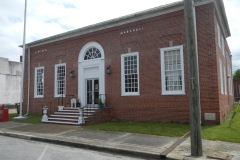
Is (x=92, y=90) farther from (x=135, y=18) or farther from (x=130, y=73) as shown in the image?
(x=135, y=18)

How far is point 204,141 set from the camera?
796 cm

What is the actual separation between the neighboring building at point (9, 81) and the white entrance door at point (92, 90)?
20.2 m

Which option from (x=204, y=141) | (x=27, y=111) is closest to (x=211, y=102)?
Result: (x=204, y=141)

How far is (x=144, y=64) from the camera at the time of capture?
1373 centimetres

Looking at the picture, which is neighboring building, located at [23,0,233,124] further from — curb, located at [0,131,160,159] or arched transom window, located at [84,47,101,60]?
curb, located at [0,131,160,159]

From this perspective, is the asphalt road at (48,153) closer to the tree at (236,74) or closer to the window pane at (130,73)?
the window pane at (130,73)

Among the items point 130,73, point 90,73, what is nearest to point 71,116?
point 90,73

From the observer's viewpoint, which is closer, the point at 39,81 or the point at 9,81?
the point at 39,81

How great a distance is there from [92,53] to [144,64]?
4.51 metres

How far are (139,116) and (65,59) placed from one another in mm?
7904

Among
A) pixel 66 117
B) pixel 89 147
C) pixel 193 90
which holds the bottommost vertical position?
pixel 89 147

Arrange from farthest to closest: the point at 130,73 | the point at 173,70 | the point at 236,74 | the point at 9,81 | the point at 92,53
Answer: the point at 236,74, the point at 9,81, the point at 92,53, the point at 130,73, the point at 173,70

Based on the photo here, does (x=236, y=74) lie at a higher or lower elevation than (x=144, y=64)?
higher

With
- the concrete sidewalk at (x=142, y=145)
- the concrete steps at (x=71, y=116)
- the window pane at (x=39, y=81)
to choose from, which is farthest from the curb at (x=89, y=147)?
the window pane at (x=39, y=81)
